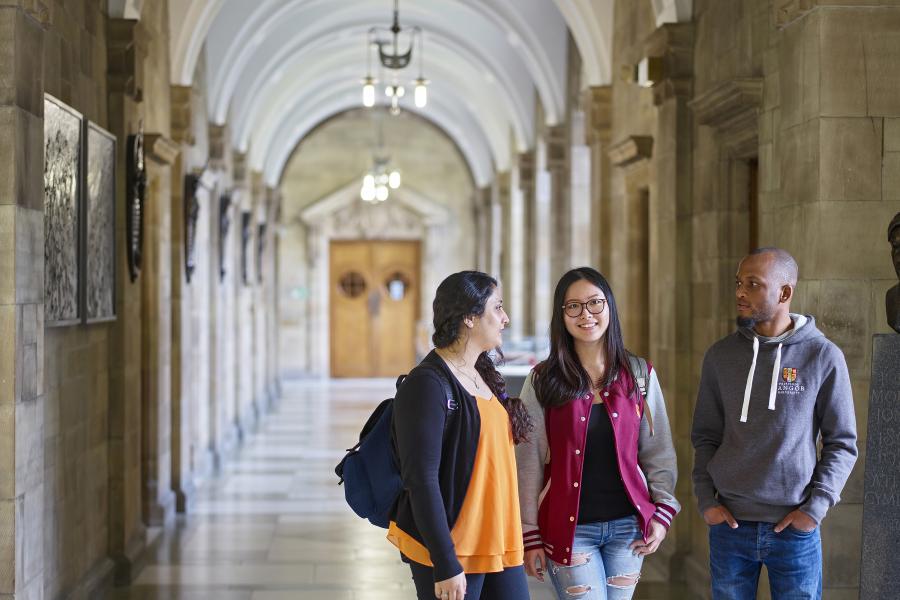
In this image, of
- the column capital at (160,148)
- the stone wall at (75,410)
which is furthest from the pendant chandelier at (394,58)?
the stone wall at (75,410)

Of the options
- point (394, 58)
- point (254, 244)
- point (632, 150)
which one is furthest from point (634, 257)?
point (254, 244)

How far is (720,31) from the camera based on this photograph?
6.79 meters

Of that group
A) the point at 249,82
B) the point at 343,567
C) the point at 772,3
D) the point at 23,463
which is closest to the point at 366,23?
the point at 249,82

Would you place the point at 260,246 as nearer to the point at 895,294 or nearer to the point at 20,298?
the point at 20,298

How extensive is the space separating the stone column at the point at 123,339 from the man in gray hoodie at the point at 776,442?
4476mm

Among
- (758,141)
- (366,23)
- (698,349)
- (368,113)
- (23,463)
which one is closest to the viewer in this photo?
(23,463)

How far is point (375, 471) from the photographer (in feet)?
10.9

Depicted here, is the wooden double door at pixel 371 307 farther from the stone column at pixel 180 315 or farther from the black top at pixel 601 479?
the black top at pixel 601 479

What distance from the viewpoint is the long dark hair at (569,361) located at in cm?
351

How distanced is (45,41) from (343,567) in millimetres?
3935

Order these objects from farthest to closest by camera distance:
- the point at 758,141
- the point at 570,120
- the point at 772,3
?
the point at 570,120
the point at 758,141
the point at 772,3

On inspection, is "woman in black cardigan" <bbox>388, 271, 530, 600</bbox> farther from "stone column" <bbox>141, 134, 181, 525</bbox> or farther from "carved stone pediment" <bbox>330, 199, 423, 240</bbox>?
"carved stone pediment" <bbox>330, 199, 423, 240</bbox>

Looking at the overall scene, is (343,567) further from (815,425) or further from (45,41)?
(815,425)

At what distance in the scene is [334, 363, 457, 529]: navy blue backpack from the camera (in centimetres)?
333
